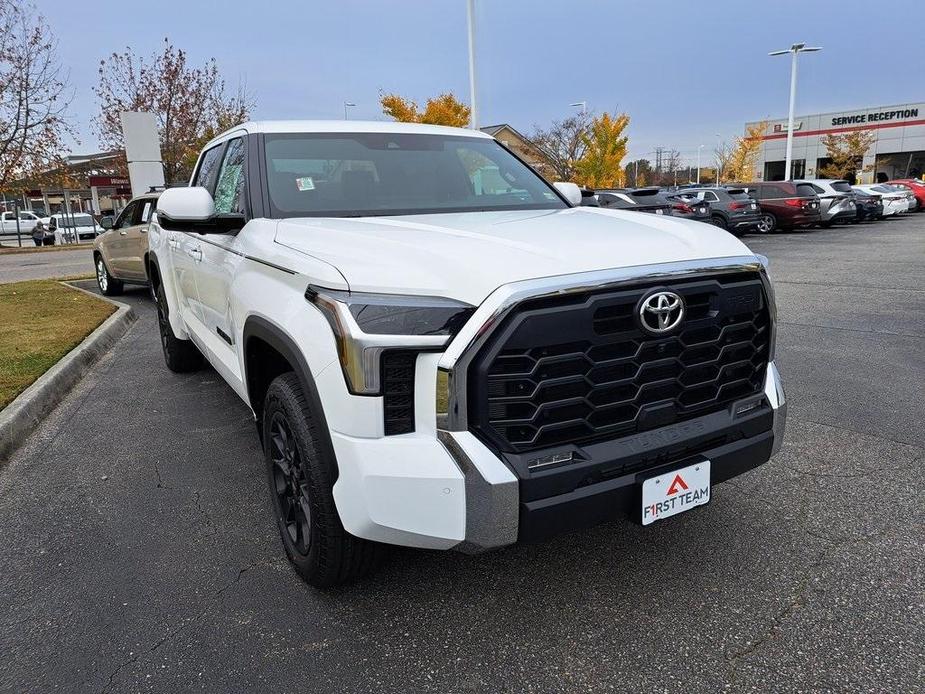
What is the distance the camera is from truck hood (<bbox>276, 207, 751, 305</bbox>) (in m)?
2.09

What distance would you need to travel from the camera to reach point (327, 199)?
3.33 metres

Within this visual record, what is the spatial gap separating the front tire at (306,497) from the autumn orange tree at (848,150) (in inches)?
2151

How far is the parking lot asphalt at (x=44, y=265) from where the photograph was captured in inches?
592

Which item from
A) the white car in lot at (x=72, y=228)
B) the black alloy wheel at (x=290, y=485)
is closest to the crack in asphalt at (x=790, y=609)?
the black alloy wheel at (x=290, y=485)

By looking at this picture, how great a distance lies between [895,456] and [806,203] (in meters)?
20.6

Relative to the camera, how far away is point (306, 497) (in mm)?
2508

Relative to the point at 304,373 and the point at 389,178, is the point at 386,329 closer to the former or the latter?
the point at 304,373

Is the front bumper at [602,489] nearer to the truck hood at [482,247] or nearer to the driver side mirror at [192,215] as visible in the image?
the truck hood at [482,247]

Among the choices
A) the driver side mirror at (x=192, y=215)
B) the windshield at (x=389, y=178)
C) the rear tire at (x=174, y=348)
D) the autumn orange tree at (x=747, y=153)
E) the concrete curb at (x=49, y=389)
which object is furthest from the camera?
the autumn orange tree at (x=747, y=153)

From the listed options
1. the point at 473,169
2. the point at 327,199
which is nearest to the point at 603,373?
the point at 327,199

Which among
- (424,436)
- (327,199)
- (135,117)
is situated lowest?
(424,436)

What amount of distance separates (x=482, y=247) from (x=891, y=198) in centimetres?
3139

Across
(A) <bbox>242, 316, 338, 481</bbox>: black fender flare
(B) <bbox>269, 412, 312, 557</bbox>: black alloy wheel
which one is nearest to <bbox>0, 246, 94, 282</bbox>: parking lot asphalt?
(B) <bbox>269, 412, 312, 557</bbox>: black alloy wheel

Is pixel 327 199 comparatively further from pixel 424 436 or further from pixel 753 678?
pixel 753 678
